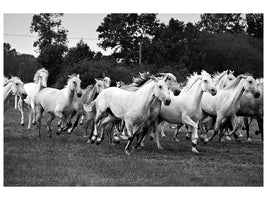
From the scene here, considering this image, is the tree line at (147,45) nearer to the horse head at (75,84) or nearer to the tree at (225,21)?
the tree at (225,21)

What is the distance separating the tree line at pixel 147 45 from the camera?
1286 centimetres

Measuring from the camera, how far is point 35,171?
32.8 ft

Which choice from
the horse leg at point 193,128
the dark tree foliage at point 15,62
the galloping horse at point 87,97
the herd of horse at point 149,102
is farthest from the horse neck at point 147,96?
the galloping horse at point 87,97

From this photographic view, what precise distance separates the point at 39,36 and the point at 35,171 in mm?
4321

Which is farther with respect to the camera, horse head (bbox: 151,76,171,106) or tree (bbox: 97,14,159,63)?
tree (bbox: 97,14,159,63)

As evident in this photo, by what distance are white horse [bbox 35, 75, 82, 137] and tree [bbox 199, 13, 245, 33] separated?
15.1 feet

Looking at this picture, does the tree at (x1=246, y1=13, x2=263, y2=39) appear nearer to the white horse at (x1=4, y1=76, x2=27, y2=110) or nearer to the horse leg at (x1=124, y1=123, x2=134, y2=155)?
the horse leg at (x1=124, y1=123, x2=134, y2=155)

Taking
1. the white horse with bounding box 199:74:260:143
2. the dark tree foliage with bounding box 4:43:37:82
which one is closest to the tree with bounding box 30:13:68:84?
the dark tree foliage with bounding box 4:43:37:82

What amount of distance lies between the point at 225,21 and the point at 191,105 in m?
2.50

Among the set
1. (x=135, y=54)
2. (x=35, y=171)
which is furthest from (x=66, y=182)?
(x=135, y=54)

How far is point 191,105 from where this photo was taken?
13.9m

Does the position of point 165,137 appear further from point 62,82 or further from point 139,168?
point 139,168

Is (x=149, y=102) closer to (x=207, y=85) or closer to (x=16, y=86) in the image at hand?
(x=207, y=85)

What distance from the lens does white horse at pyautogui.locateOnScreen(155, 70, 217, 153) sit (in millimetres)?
13695
